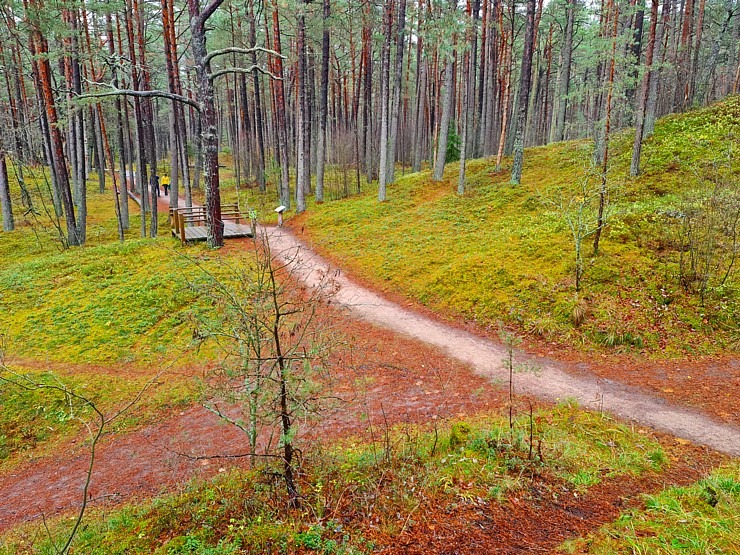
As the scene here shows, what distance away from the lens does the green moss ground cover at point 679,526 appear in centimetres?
309

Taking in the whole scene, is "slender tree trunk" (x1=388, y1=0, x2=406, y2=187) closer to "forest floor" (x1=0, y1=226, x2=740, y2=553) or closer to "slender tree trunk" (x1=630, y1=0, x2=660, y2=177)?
"slender tree trunk" (x1=630, y1=0, x2=660, y2=177)

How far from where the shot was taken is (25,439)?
669cm

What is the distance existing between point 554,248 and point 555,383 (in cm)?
528

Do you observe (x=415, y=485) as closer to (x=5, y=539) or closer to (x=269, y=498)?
(x=269, y=498)

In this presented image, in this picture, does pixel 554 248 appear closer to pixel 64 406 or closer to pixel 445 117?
pixel 445 117

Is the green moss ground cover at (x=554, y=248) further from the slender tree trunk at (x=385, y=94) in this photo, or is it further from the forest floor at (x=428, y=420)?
the slender tree trunk at (x=385, y=94)

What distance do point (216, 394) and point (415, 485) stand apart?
7.16ft

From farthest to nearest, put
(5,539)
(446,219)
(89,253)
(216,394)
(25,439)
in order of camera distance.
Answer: (446,219)
(89,253)
(25,439)
(5,539)
(216,394)

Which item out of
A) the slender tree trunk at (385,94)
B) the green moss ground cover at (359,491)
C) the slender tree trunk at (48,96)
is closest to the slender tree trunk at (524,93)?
the slender tree trunk at (385,94)

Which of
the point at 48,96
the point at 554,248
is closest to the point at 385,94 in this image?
the point at 554,248

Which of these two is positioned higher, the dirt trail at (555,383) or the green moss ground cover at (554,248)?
the green moss ground cover at (554,248)

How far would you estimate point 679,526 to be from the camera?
133 inches

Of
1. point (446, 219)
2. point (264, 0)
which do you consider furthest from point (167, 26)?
point (446, 219)

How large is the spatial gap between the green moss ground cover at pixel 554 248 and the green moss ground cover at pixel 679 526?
14.7ft
